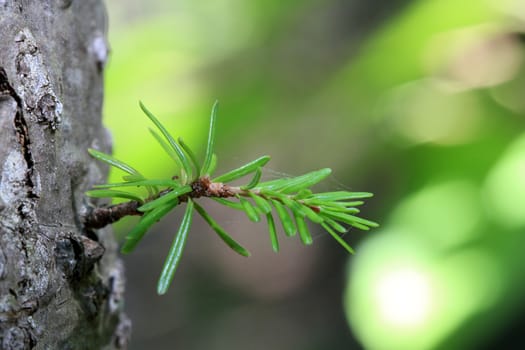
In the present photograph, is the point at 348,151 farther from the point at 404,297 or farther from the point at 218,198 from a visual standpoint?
the point at 218,198

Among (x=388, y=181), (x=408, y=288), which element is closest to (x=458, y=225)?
(x=408, y=288)

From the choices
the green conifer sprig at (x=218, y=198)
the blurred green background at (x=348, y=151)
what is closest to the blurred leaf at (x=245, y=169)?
the green conifer sprig at (x=218, y=198)

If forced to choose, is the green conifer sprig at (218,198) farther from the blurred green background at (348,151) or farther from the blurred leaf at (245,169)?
the blurred green background at (348,151)

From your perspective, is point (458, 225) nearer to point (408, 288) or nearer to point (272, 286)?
point (408, 288)

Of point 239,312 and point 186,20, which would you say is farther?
point 186,20

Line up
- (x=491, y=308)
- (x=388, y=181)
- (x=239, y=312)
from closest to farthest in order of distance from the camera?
(x=491, y=308)
(x=388, y=181)
(x=239, y=312)

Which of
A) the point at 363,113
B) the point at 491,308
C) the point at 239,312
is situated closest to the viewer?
the point at 491,308
